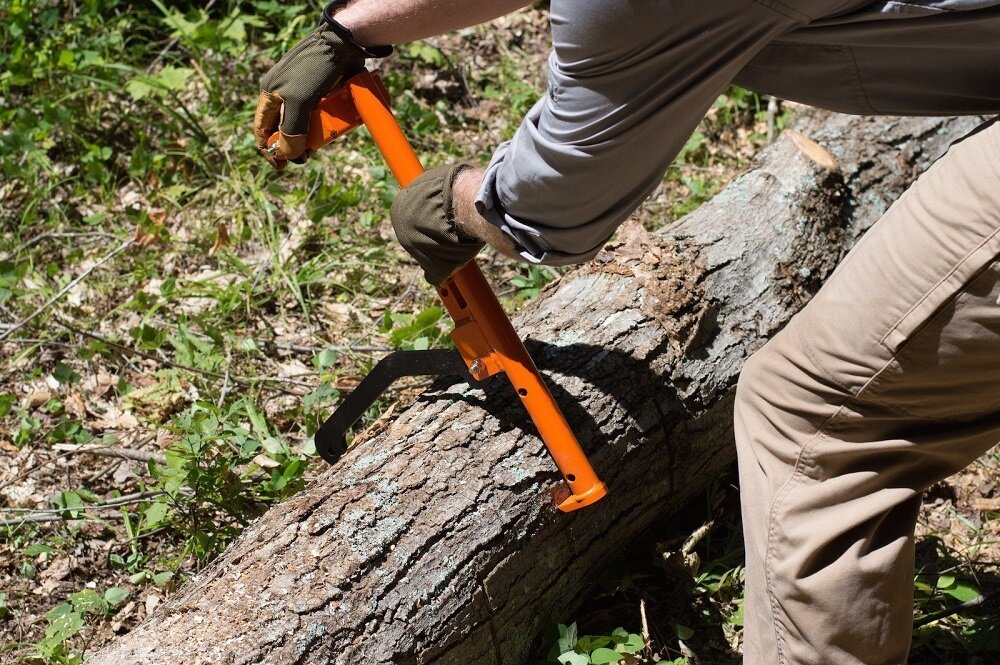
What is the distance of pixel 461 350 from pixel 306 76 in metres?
0.78

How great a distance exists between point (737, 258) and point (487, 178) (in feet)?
3.46

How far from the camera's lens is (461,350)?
2182mm

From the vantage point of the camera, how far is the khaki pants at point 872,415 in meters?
1.57

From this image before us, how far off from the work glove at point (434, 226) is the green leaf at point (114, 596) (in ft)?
3.81

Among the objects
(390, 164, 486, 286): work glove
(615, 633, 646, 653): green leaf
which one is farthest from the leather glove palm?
(615, 633, 646, 653): green leaf

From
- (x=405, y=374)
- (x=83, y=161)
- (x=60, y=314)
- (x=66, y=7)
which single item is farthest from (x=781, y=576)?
(x=66, y=7)

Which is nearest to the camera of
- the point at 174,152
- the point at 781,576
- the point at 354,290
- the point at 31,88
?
the point at 781,576

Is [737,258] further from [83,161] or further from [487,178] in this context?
[83,161]

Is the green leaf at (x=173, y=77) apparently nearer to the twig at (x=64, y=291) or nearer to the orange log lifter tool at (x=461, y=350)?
the twig at (x=64, y=291)

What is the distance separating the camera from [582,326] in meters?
2.44

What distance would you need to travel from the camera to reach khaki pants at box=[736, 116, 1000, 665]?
5.16 ft

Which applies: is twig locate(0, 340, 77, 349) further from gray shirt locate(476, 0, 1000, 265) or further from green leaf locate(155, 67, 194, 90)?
gray shirt locate(476, 0, 1000, 265)

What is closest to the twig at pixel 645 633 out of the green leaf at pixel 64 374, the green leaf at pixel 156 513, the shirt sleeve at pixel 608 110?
the shirt sleeve at pixel 608 110

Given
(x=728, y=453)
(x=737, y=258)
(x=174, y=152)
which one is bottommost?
(x=728, y=453)
